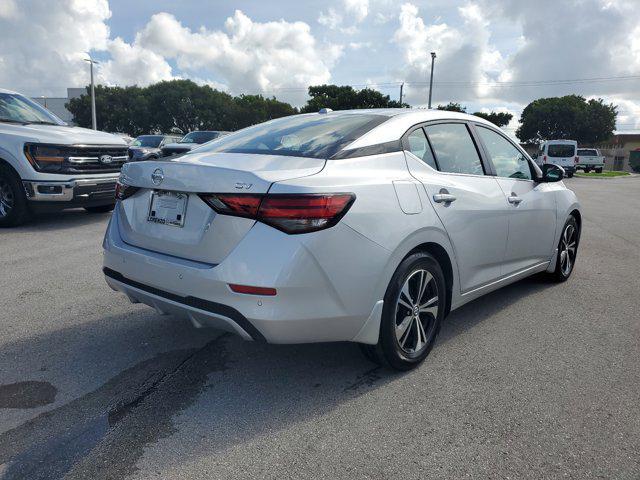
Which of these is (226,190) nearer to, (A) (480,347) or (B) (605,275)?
(A) (480,347)

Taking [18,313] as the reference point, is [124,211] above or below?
above

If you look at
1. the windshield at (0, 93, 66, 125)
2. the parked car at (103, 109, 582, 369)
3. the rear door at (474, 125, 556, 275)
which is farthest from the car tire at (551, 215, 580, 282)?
the windshield at (0, 93, 66, 125)

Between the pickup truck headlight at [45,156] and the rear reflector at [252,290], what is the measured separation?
6023 millimetres

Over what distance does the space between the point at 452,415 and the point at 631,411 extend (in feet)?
3.24

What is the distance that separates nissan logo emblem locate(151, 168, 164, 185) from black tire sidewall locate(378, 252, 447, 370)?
4.60 ft

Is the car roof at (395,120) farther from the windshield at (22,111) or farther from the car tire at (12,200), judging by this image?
the windshield at (22,111)

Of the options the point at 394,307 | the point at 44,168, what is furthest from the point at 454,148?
the point at 44,168

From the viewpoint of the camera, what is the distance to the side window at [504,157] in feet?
13.7

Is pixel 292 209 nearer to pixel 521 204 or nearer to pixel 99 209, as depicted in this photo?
pixel 521 204

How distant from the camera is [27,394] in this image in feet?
9.44

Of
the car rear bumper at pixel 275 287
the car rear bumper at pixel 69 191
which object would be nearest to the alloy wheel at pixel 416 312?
the car rear bumper at pixel 275 287

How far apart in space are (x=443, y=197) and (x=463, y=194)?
0.96 feet

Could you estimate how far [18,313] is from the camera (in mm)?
4109

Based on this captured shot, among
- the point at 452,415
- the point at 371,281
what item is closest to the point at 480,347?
the point at 452,415
